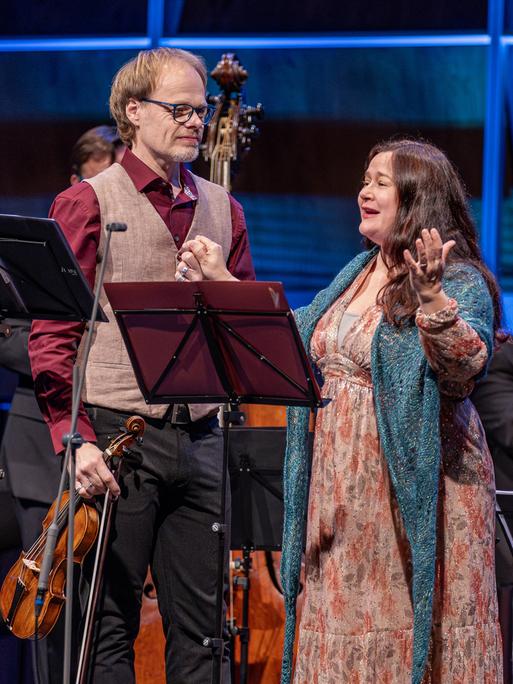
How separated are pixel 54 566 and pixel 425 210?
131 centimetres

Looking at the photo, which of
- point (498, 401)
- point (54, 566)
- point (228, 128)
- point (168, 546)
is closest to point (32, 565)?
point (54, 566)

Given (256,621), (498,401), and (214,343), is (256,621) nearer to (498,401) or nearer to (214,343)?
(498,401)

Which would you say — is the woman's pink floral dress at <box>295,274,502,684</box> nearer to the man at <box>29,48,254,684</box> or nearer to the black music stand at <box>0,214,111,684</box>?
the man at <box>29,48,254,684</box>

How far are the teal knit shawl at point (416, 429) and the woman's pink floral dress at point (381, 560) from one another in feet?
0.19

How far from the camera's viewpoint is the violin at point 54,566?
257 centimetres

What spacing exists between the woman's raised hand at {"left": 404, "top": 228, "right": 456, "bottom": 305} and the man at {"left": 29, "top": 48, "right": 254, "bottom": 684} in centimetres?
58

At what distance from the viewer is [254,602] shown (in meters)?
3.81

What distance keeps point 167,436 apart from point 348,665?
0.73 meters

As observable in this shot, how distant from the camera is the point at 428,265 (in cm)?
238

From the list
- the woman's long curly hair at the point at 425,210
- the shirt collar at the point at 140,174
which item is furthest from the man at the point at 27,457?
the woman's long curly hair at the point at 425,210

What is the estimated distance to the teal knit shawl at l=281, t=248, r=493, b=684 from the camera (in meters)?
2.54

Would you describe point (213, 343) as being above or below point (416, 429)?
above

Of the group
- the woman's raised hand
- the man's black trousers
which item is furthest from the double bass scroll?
the woman's raised hand

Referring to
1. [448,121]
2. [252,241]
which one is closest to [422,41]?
[448,121]
